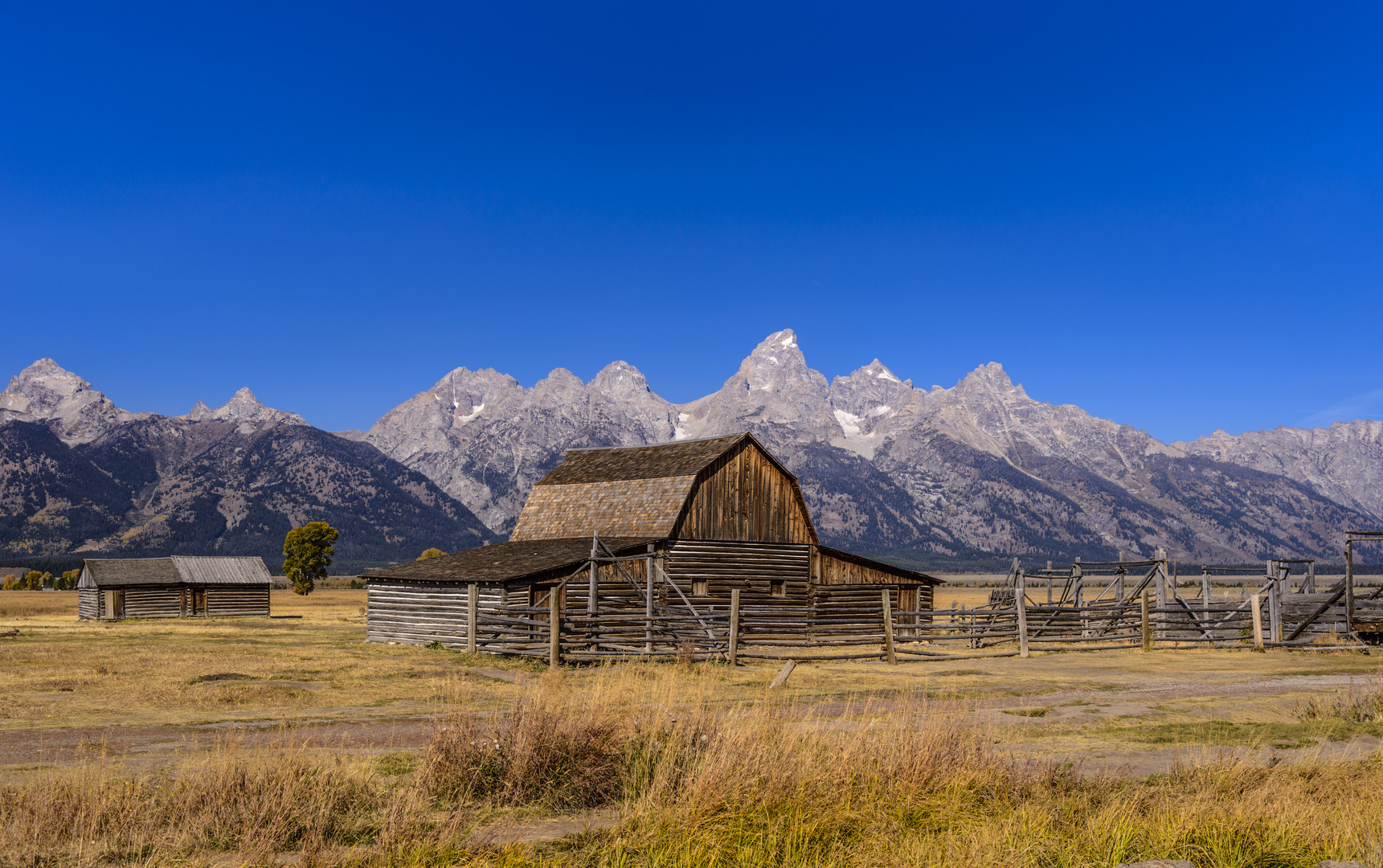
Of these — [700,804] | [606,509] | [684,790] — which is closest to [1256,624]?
[606,509]

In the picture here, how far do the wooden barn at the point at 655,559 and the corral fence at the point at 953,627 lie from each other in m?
0.69

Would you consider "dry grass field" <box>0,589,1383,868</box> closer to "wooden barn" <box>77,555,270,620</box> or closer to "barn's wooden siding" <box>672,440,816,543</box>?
"barn's wooden siding" <box>672,440,816,543</box>

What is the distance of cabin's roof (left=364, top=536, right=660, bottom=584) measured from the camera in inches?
1262

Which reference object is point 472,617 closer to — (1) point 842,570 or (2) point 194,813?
(1) point 842,570

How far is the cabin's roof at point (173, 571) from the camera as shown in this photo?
6112cm

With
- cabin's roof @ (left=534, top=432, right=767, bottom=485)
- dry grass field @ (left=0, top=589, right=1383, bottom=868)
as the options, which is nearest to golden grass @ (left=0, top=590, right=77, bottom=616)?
cabin's roof @ (left=534, top=432, right=767, bottom=485)

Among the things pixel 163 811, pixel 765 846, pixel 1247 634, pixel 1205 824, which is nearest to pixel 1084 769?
pixel 1205 824

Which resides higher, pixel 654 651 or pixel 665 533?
pixel 665 533

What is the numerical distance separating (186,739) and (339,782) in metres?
5.43

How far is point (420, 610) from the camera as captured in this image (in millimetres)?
35219

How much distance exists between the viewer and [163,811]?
7594 mm

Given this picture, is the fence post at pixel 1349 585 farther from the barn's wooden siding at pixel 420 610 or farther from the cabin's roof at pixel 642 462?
the barn's wooden siding at pixel 420 610

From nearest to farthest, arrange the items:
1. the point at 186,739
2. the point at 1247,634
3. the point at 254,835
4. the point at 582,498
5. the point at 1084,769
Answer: the point at 254,835
the point at 1084,769
the point at 186,739
the point at 1247,634
the point at 582,498

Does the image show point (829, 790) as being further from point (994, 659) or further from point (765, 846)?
point (994, 659)
